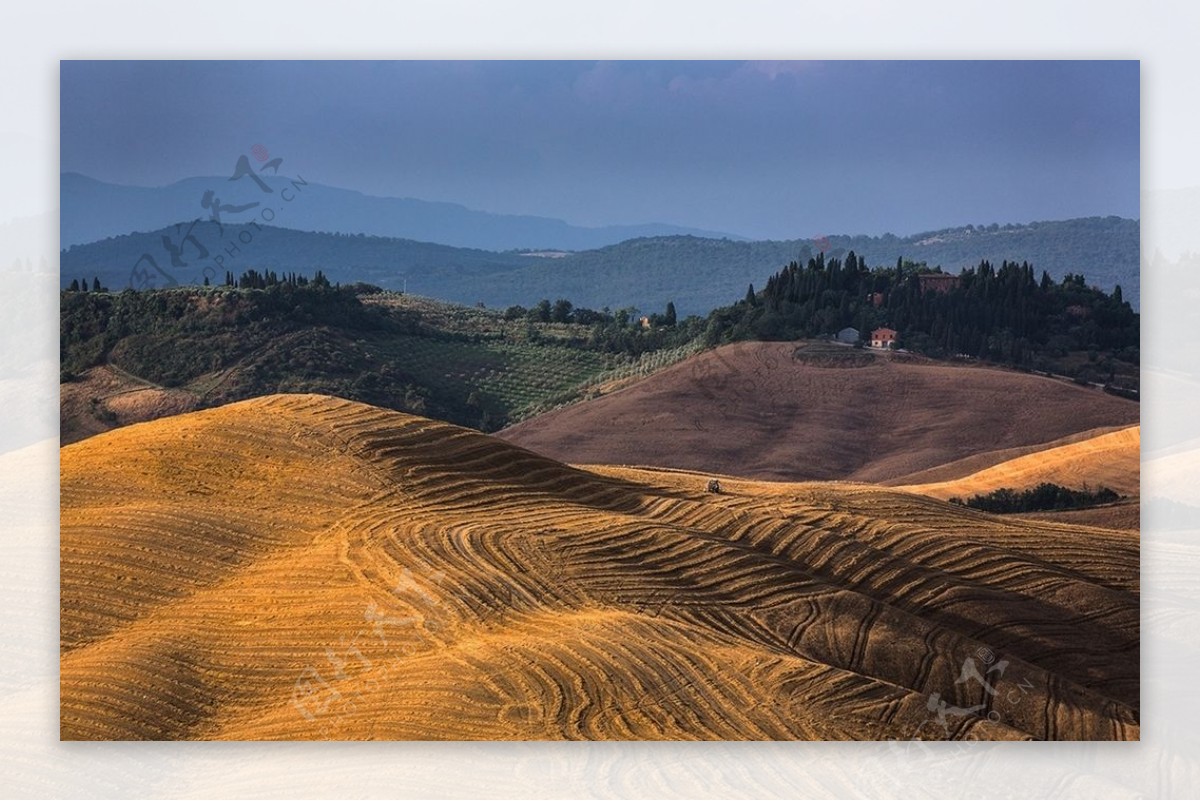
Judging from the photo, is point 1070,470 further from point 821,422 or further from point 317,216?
point 317,216

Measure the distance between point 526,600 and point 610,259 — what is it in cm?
300

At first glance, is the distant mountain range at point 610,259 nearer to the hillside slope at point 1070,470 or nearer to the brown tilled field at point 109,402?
the brown tilled field at point 109,402

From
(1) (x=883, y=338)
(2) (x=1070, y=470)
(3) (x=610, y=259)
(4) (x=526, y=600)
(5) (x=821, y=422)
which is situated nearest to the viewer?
(4) (x=526, y=600)

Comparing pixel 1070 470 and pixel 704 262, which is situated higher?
pixel 704 262

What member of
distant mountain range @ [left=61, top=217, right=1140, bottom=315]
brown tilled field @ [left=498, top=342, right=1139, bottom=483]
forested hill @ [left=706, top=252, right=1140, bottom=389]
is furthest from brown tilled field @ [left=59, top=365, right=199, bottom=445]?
forested hill @ [left=706, top=252, right=1140, bottom=389]

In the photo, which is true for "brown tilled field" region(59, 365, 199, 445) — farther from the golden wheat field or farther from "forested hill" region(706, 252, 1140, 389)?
"forested hill" region(706, 252, 1140, 389)

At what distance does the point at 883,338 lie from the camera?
10.1 metres

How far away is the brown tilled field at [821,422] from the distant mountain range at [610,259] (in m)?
0.65

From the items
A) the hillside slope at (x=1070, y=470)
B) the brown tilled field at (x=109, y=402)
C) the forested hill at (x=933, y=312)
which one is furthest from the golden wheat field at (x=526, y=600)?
the forested hill at (x=933, y=312)

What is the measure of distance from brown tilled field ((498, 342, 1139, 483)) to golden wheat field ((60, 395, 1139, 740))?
40 cm

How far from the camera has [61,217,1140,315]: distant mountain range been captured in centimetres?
925

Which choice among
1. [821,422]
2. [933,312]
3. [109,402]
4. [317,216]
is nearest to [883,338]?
[933,312]

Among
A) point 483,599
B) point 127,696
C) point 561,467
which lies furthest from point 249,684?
point 561,467

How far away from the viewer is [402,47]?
8734 millimetres
